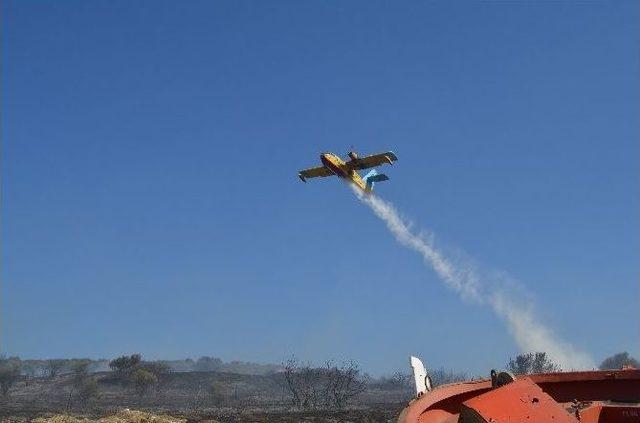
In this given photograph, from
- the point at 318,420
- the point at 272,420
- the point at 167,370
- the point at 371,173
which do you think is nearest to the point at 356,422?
the point at 318,420

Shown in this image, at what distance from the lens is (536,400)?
8664mm

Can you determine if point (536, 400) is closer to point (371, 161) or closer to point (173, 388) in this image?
point (371, 161)

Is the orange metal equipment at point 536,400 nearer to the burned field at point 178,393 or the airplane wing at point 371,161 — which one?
the airplane wing at point 371,161

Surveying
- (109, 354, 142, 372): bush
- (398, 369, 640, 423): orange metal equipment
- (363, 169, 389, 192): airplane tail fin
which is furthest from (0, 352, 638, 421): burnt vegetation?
(398, 369, 640, 423): orange metal equipment

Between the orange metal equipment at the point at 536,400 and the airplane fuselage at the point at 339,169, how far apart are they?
148 feet

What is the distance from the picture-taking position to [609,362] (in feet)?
573

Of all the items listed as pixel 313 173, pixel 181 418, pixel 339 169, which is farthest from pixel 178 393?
pixel 181 418

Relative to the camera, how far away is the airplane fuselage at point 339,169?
185 ft

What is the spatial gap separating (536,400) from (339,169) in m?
49.6

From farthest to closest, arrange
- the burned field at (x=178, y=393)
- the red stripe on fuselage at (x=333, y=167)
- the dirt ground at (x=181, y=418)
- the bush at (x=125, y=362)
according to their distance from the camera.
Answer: the bush at (x=125, y=362) < the burned field at (x=178, y=393) < the red stripe on fuselage at (x=333, y=167) < the dirt ground at (x=181, y=418)

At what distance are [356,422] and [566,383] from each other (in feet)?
108

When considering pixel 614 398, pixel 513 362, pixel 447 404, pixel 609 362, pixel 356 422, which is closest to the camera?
pixel 447 404

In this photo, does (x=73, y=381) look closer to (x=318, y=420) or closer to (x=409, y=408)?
(x=318, y=420)

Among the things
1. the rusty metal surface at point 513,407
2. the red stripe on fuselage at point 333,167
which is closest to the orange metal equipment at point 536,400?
the rusty metal surface at point 513,407
